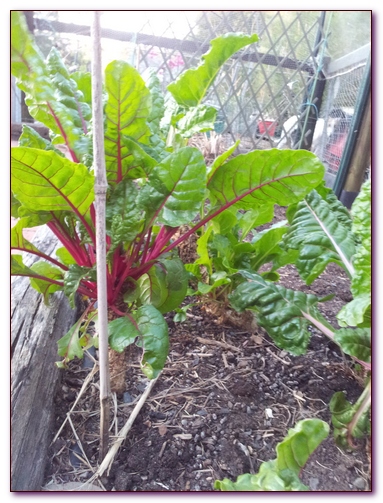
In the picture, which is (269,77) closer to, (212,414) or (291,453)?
(212,414)

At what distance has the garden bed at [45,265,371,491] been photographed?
0.69 meters

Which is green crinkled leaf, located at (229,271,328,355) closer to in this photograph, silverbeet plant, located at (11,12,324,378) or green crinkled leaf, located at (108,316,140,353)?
silverbeet plant, located at (11,12,324,378)

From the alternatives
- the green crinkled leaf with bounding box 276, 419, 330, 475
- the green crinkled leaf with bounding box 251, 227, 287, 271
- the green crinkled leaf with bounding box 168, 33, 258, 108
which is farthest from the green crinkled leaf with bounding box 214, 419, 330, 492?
the green crinkled leaf with bounding box 168, 33, 258, 108

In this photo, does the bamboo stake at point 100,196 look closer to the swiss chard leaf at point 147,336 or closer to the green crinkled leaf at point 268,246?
the swiss chard leaf at point 147,336

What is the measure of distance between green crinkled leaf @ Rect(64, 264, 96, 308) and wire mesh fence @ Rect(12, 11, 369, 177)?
0.94m

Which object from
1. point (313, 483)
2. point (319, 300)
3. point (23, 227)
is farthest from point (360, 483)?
point (23, 227)

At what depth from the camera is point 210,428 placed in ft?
2.59

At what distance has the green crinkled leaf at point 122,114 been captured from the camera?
1.99ft

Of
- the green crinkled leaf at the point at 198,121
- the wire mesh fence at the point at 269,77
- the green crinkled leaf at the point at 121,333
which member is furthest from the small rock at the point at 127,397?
the wire mesh fence at the point at 269,77

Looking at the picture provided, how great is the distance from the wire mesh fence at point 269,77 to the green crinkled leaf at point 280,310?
102cm

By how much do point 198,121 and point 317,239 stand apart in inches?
15.1

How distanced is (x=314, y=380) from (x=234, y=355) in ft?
0.66

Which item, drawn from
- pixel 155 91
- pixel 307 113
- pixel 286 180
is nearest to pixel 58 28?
pixel 155 91

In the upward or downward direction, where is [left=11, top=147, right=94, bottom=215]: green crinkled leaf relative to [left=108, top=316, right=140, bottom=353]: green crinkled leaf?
upward
